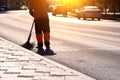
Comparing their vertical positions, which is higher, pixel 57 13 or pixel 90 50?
pixel 90 50

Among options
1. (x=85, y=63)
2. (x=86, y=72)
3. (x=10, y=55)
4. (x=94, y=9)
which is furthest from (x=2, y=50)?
(x=94, y=9)

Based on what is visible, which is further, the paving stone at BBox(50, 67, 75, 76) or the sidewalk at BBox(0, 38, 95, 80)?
the paving stone at BBox(50, 67, 75, 76)

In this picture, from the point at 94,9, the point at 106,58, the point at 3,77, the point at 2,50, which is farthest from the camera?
the point at 94,9

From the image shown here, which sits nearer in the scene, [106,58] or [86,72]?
[86,72]

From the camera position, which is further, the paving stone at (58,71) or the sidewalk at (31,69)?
the paving stone at (58,71)

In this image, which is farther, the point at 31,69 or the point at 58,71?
the point at 31,69

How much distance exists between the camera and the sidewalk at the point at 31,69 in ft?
26.0

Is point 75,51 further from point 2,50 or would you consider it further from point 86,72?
point 86,72

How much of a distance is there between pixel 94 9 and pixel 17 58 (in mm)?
34799

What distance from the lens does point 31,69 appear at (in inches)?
350

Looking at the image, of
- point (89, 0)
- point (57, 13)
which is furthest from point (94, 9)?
point (89, 0)

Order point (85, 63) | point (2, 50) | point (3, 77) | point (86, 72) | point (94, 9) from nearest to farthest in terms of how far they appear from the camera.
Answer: point (3, 77) < point (86, 72) < point (85, 63) < point (2, 50) < point (94, 9)

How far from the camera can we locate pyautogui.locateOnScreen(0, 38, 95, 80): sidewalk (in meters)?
7.91

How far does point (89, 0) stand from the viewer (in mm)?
75125
